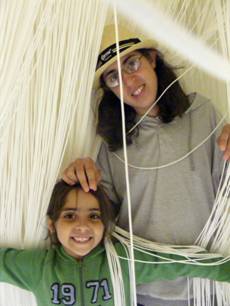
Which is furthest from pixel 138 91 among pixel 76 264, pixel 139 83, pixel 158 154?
pixel 76 264

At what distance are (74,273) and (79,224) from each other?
0.32 feet

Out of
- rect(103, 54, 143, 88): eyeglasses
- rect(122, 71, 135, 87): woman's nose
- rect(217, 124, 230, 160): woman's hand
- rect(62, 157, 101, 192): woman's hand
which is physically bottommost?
rect(62, 157, 101, 192): woman's hand

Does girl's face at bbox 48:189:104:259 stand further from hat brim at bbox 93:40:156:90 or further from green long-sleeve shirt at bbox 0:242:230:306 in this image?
hat brim at bbox 93:40:156:90

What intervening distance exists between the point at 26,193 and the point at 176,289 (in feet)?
1.23

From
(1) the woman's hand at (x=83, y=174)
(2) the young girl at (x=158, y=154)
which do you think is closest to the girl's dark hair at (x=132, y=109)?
(2) the young girl at (x=158, y=154)

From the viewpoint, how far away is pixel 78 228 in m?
0.90

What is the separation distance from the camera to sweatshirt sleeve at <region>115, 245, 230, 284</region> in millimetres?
924

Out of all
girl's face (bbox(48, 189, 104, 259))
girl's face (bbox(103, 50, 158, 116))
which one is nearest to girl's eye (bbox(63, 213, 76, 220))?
girl's face (bbox(48, 189, 104, 259))

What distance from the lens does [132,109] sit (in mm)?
1032

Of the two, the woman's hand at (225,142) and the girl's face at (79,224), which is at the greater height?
the woman's hand at (225,142)

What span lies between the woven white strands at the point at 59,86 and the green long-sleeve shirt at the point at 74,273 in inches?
1.0

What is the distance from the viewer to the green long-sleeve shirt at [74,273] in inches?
36.0

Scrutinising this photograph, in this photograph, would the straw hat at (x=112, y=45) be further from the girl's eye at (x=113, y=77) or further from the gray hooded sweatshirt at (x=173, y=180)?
the gray hooded sweatshirt at (x=173, y=180)

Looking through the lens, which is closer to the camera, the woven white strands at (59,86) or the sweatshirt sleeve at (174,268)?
the woven white strands at (59,86)
